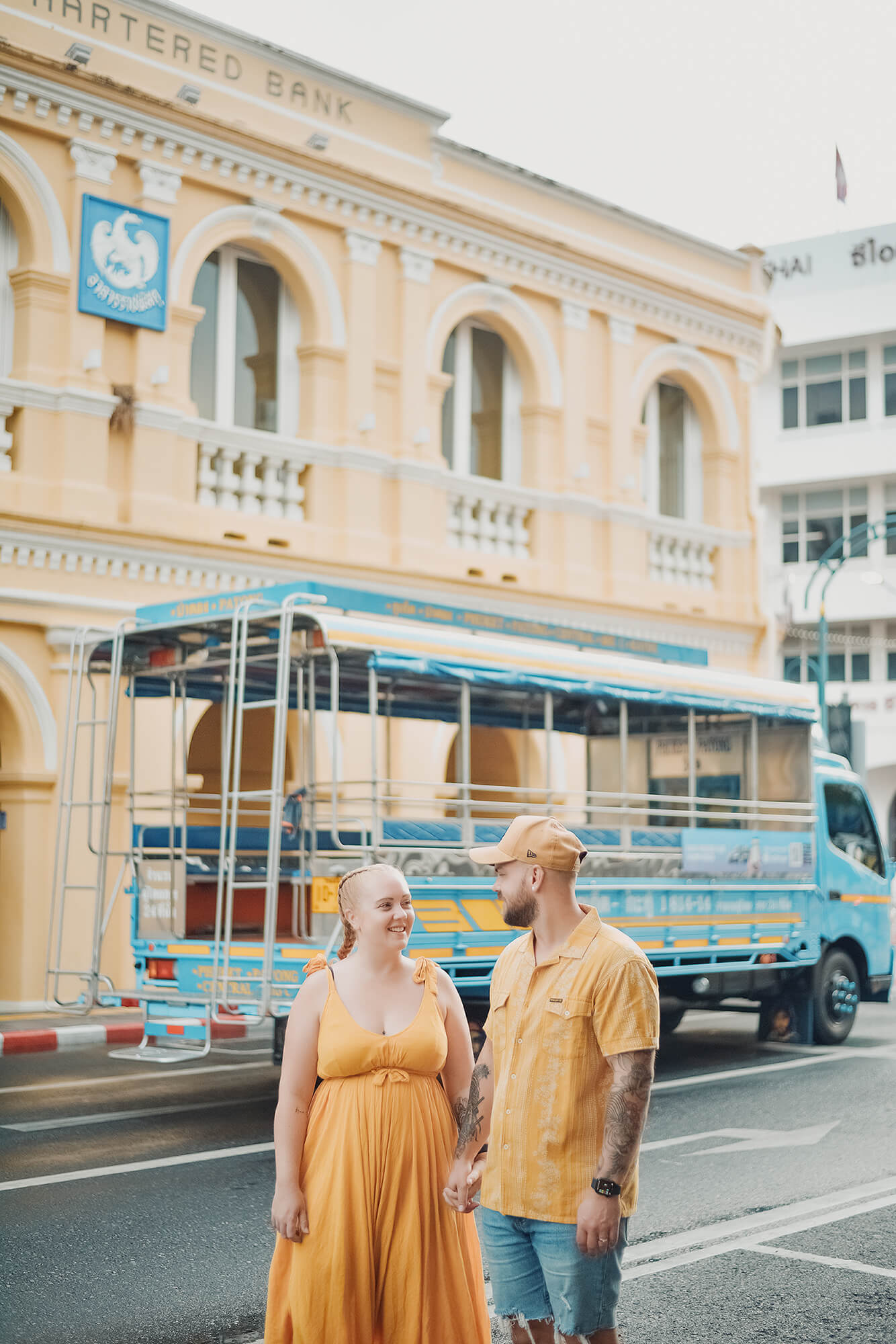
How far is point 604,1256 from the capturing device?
400cm

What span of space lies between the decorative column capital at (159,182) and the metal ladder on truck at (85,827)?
5.04 meters

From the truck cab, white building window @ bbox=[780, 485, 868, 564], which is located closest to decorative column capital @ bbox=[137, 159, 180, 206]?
the truck cab

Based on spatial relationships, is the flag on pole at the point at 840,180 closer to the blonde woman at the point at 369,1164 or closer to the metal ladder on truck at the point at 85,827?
the metal ladder on truck at the point at 85,827

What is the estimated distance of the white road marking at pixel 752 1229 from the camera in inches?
267

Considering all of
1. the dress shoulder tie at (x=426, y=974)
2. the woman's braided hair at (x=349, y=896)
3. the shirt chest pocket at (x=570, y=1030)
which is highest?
the woman's braided hair at (x=349, y=896)

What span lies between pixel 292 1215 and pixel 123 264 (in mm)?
13332

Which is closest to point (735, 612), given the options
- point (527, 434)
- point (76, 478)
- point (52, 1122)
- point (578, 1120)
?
point (527, 434)

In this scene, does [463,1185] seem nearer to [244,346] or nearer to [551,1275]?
[551,1275]

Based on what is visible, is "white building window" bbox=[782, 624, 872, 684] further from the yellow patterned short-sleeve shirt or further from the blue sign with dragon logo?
the yellow patterned short-sleeve shirt

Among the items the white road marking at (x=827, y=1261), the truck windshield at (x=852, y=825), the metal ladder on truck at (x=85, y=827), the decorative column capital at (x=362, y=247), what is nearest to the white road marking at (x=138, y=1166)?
the metal ladder on truck at (x=85, y=827)

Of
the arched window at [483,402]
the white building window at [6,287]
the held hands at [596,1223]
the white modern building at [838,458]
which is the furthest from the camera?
the white modern building at [838,458]

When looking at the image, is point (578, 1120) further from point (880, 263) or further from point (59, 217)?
point (880, 263)

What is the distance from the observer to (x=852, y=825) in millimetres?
14672

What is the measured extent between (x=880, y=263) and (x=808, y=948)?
35.5 meters
